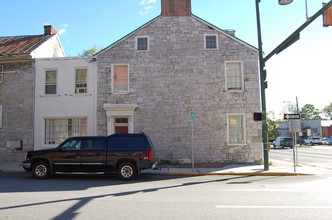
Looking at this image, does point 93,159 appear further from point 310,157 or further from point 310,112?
point 310,112

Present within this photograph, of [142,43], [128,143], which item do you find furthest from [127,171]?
[142,43]

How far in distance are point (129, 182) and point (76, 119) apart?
29.3ft

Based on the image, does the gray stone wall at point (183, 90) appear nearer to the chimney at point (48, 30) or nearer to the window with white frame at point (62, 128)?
the window with white frame at point (62, 128)

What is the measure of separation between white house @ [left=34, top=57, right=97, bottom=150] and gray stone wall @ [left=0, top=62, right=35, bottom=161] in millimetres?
422

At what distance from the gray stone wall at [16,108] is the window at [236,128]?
11.9m

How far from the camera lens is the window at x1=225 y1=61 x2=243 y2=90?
19656mm

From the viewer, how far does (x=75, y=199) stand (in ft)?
28.7

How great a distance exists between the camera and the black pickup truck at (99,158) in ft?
43.6

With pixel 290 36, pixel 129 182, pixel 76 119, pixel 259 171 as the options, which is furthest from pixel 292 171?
pixel 76 119

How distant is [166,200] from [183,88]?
11.7 meters

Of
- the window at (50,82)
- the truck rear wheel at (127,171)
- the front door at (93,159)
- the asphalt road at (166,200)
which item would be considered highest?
the window at (50,82)

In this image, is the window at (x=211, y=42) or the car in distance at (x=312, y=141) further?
the car in distance at (x=312, y=141)

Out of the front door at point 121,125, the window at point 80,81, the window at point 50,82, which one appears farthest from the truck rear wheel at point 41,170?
the window at point 50,82

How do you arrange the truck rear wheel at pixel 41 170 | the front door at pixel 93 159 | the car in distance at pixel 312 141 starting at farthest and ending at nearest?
the car in distance at pixel 312 141 → the truck rear wheel at pixel 41 170 → the front door at pixel 93 159
